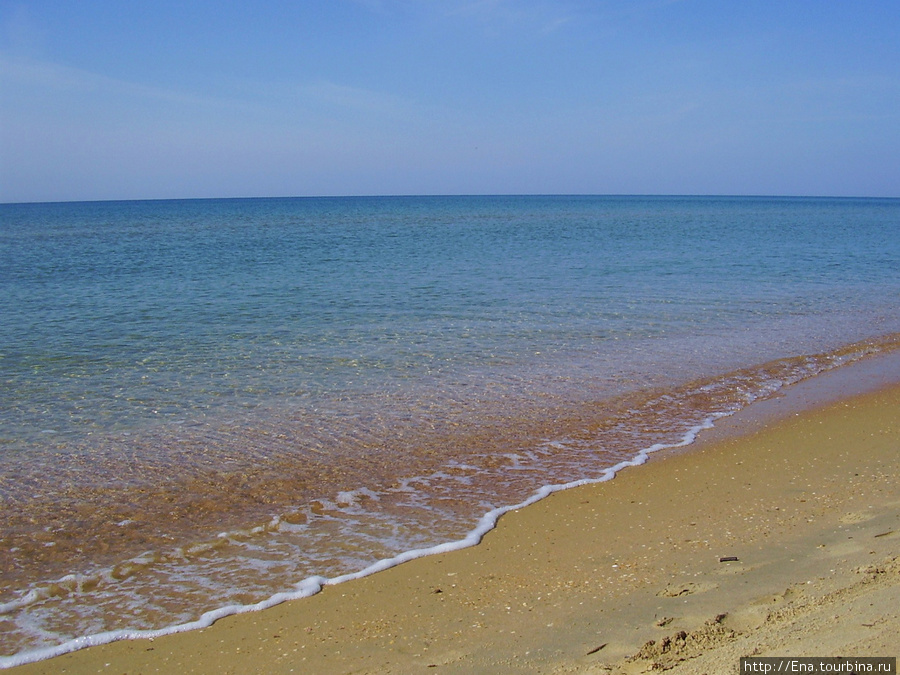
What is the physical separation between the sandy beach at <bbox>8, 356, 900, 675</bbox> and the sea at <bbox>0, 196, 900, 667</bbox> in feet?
1.14

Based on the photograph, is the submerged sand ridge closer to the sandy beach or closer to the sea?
the sea

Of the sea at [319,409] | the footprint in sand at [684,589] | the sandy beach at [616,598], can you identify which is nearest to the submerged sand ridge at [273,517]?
the sea at [319,409]

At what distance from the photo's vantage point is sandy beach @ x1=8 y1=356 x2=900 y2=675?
374cm

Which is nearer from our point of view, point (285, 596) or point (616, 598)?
point (616, 598)

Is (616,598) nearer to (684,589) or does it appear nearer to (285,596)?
(684,589)

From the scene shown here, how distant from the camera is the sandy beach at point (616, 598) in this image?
3744 mm

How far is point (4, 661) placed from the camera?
4184 millimetres

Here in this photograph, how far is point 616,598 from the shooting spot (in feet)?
14.7

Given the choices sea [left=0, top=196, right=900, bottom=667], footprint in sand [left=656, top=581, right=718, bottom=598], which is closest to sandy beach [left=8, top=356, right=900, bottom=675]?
footprint in sand [left=656, top=581, right=718, bottom=598]

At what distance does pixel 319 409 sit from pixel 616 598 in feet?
18.1

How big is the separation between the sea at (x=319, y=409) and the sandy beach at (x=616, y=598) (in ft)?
1.14

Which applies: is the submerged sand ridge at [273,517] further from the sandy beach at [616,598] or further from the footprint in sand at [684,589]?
the footprint in sand at [684,589]

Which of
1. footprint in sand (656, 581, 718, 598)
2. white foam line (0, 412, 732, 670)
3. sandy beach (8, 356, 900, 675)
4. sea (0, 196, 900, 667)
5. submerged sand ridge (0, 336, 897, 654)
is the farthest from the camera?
sea (0, 196, 900, 667)

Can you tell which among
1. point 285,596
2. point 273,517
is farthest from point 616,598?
point 273,517
